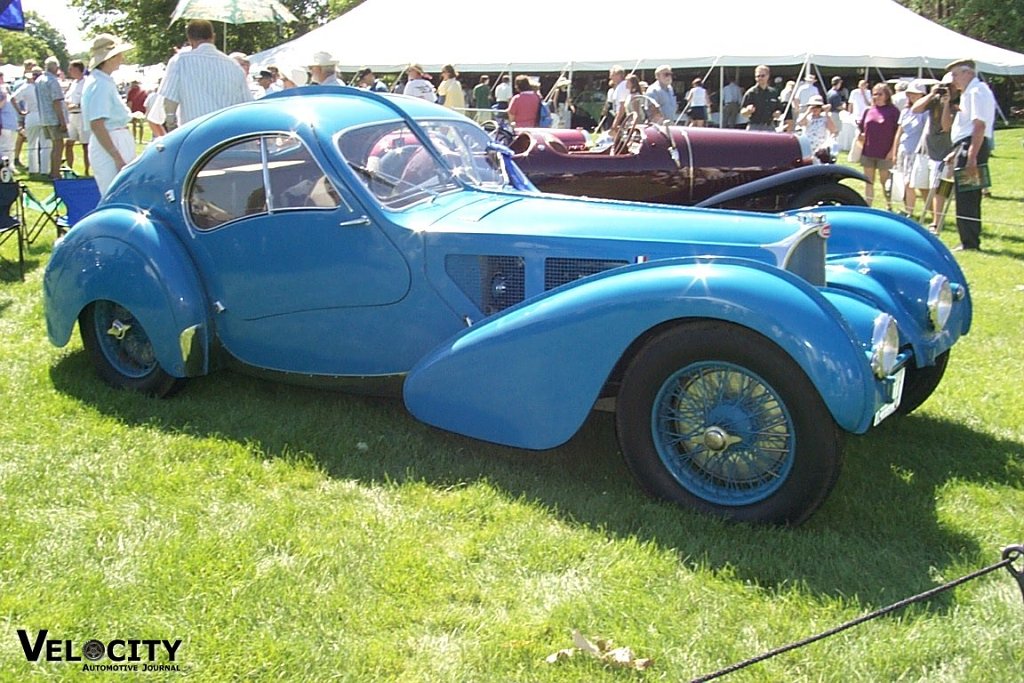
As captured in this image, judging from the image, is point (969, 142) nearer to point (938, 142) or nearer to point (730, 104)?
point (938, 142)

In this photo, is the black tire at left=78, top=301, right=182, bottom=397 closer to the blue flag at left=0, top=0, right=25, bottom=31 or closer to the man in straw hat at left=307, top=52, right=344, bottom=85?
the blue flag at left=0, top=0, right=25, bottom=31

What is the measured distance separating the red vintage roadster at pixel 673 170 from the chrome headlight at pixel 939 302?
356 centimetres

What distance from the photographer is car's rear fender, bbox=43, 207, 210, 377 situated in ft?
15.7

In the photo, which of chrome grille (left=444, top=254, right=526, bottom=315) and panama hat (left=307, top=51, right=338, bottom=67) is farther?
panama hat (left=307, top=51, right=338, bottom=67)

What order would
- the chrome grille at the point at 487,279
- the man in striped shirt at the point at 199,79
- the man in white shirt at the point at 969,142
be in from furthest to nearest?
the man in white shirt at the point at 969,142 < the man in striped shirt at the point at 199,79 < the chrome grille at the point at 487,279

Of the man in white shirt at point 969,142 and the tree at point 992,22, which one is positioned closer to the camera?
the man in white shirt at point 969,142

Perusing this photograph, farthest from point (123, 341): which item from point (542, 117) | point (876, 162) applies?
point (542, 117)

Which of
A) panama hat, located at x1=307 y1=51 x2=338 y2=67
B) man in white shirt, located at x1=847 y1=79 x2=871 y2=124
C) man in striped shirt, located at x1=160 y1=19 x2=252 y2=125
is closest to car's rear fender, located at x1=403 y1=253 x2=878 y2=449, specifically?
man in striped shirt, located at x1=160 y1=19 x2=252 y2=125

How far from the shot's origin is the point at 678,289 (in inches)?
143

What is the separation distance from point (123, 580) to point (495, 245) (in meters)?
2.06

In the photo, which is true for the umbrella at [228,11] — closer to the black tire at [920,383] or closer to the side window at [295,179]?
the side window at [295,179]

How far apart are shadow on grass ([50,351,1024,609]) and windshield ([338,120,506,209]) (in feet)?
3.85

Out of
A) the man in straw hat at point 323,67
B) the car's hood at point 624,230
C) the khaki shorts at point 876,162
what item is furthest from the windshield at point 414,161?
the khaki shorts at point 876,162

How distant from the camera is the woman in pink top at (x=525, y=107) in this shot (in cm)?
1498
